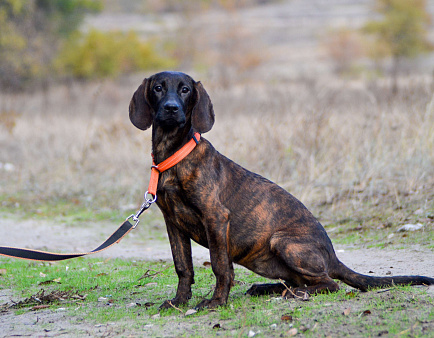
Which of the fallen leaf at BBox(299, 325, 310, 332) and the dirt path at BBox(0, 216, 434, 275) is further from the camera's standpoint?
the dirt path at BBox(0, 216, 434, 275)

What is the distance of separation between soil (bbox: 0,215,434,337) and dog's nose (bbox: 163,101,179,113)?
155 cm

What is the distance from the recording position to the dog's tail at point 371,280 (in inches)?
171

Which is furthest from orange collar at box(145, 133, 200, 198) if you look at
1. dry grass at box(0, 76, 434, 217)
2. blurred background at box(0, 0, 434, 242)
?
dry grass at box(0, 76, 434, 217)

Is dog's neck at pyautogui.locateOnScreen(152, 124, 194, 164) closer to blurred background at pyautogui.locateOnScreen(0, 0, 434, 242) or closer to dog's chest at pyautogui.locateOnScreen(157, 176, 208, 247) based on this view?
dog's chest at pyautogui.locateOnScreen(157, 176, 208, 247)

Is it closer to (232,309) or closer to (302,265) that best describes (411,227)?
(302,265)

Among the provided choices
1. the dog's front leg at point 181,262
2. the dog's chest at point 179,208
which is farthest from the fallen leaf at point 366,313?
the dog's front leg at point 181,262

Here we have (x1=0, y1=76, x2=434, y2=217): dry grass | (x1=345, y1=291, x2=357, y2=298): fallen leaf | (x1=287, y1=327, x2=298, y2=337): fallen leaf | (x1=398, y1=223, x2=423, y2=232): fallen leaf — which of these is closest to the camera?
(x1=287, y1=327, x2=298, y2=337): fallen leaf

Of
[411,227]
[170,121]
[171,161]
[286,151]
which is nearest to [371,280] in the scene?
[171,161]

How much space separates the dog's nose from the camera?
3.95 m

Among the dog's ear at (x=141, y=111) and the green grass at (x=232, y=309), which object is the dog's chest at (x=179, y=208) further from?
the green grass at (x=232, y=309)

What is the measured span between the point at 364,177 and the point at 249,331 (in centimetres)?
568

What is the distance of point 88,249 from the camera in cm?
760

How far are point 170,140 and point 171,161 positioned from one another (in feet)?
0.73

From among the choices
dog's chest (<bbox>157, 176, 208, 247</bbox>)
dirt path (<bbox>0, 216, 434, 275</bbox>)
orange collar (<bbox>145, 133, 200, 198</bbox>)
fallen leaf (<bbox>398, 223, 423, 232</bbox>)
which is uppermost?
orange collar (<bbox>145, 133, 200, 198</bbox>)
